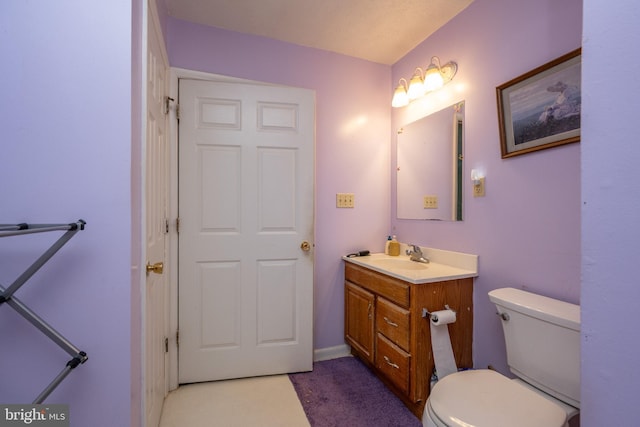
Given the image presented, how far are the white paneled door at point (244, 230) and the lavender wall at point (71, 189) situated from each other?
37.9 inches

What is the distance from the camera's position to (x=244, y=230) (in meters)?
1.93

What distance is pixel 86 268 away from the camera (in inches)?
34.3

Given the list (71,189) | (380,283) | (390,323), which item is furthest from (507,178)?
(71,189)

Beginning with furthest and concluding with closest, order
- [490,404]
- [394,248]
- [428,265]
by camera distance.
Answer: [394,248] < [428,265] < [490,404]

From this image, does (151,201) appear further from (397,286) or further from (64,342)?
(397,286)

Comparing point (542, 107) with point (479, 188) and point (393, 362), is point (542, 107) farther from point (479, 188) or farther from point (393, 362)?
point (393, 362)

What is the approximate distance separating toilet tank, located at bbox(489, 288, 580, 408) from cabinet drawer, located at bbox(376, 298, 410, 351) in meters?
0.46

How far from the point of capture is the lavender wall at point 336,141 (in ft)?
6.72

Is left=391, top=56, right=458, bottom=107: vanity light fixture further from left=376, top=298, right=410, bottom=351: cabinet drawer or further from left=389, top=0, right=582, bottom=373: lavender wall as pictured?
left=376, top=298, right=410, bottom=351: cabinet drawer

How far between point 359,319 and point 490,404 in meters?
1.04

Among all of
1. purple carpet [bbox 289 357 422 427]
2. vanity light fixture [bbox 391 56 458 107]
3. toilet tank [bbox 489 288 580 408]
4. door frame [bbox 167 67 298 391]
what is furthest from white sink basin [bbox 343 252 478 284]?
door frame [bbox 167 67 298 391]

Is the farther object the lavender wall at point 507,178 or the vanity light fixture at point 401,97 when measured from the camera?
the vanity light fixture at point 401,97

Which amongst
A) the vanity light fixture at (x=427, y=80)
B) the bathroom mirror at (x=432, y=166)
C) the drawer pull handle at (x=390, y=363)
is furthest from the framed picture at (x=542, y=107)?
the drawer pull handle at (x=390, y=363)

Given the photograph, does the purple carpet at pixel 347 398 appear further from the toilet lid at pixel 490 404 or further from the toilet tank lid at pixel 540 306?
the toilet tank lid at pixel 540 306
